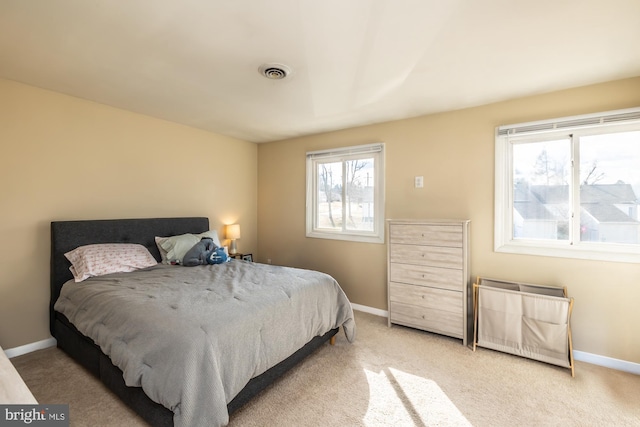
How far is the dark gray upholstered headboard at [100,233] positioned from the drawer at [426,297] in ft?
8.62

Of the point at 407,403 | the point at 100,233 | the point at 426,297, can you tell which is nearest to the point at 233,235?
the point at 100,233

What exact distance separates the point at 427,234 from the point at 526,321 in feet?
3.62

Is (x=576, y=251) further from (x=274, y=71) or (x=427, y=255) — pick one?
(x=274, y=71)

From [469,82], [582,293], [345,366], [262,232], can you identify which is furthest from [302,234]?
[582,293]

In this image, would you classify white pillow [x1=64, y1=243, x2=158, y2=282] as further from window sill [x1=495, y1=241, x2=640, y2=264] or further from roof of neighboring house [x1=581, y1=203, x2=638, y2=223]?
roof of neighboring house [x1=581, y1=203, x2=638, y2=223]

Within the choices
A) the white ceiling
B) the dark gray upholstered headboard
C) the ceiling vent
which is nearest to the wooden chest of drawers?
the white ceiling

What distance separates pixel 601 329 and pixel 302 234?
3.30 metres

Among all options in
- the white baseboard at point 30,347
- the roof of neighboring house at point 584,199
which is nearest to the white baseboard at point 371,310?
the roof of neighboring house at point 584,199

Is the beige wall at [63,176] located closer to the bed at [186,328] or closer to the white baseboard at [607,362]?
the bed at [186,328]

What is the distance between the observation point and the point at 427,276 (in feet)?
9.70

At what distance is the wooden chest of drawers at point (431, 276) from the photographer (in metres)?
2.79

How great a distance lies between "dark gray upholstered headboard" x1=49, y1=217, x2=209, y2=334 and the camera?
2596 mm

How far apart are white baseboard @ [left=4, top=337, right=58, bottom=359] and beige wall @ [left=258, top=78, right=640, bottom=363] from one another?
2.65 metres

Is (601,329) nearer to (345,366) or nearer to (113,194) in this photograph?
(345,366)
